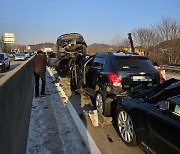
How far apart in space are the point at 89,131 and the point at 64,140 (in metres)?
0.78

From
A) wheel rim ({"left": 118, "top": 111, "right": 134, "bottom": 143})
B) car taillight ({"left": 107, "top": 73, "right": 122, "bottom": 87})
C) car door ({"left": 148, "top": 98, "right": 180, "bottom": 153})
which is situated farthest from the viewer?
car taillight ({"left": 107, "top": 73, "right": 122, "bottom": 87})

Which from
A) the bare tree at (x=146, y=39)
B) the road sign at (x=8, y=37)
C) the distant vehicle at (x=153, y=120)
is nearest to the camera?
the distant vehicle at (x=153, y=120)

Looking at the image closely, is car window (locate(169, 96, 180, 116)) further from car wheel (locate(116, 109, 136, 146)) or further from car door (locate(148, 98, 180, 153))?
car wheel (locate(116, 109, 136, 146))

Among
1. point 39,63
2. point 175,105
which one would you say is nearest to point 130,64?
point 175,105

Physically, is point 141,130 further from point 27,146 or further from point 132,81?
point 132,81

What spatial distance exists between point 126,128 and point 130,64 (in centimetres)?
228

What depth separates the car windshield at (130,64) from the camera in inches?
270

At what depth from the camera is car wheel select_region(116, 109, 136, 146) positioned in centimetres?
479

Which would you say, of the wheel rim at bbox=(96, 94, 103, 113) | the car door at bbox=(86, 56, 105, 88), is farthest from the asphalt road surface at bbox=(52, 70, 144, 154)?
the car door at bbox=(86, 56, 105, 88)

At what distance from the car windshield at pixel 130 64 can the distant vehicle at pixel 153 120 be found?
1.44 meters

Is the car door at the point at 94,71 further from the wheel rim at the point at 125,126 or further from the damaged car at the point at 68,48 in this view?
the damaged car at the point at 68,48

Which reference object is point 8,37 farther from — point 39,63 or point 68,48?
point 39,63

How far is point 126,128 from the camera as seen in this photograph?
16.7 ft

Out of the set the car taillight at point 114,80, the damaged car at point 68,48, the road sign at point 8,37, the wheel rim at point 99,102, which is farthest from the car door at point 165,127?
the road sign at point 8,37
